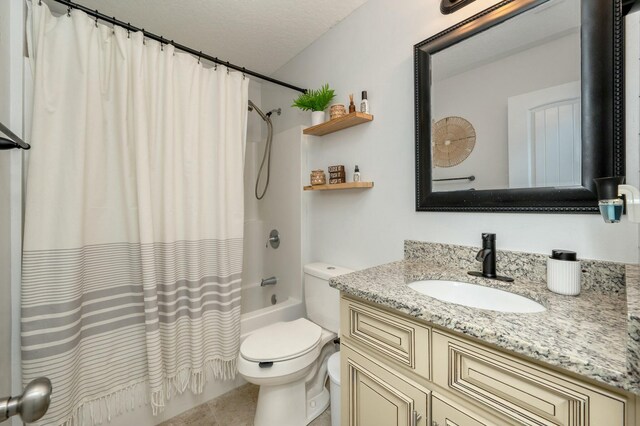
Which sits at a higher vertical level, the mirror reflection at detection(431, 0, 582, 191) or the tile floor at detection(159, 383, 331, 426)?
the mirror reflection at detection(431, 0, 582, 191)

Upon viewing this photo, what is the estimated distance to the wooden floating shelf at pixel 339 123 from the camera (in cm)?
148

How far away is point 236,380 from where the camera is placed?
174 centimetres

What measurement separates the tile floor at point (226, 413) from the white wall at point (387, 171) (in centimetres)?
96

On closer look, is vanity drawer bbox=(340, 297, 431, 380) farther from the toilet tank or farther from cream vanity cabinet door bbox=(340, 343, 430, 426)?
the toilet tank

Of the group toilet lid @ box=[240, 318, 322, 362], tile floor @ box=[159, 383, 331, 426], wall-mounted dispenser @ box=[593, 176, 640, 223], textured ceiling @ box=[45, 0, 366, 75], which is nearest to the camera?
wall-mounted dispenser @ box=[593, 176, 640, 223]

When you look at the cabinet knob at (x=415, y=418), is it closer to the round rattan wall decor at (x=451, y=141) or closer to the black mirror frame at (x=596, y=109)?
the black mirror frame at (x=596, y=109)

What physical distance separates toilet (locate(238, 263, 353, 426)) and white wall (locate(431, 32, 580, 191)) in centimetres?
93

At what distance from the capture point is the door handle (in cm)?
43

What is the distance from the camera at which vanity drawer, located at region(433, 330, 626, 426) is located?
50 centimetres

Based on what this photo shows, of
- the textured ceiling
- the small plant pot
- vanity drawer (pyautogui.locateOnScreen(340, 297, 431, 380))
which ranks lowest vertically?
vanity drawer (pyautogui.locateOnScreen(340, 297, 431, 380))

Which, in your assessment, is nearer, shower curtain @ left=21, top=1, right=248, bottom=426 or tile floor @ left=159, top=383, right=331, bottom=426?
shower curtain @ left=21, top=1, right=248, bottom=426

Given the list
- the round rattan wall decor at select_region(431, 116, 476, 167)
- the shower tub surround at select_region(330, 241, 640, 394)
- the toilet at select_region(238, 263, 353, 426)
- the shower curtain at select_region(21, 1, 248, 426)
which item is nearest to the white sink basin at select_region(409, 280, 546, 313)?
the shower tub surround at select_region(330, 241, 640, 394)

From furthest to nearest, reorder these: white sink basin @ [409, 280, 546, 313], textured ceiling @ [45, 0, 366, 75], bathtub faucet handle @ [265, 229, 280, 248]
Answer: bathtub faucet handle @ [265, 229, 280, 248] → textured ceiling @ [45, 0, 366, 75] → white sink basin @ [409, 280, 546, 313]

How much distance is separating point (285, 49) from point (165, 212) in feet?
5.09
